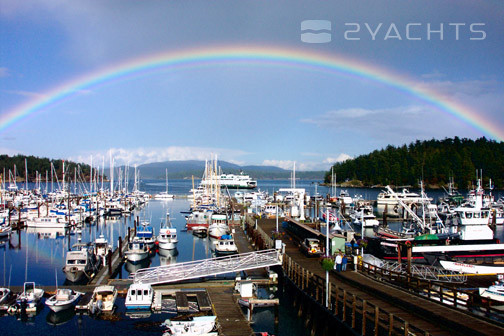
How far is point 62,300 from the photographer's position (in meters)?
31.1

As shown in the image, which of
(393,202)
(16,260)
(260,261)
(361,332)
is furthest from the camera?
(393,202)

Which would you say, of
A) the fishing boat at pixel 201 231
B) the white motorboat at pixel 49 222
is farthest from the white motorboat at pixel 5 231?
the fishing boat at pixel 201 231

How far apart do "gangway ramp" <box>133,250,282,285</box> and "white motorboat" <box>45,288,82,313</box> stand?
15.4 ft

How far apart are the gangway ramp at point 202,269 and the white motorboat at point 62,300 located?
4699 millimetres

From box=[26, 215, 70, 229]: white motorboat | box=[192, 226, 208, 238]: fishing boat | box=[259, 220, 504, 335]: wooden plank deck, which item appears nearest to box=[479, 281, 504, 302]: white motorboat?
box=[259, 220, 504, 335]: wooden plank deck

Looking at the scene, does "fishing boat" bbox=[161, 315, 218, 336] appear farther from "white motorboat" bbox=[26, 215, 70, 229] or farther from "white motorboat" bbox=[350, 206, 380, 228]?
"white motorboat" bbox=[350, 206, 380, 228]

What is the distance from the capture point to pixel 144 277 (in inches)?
1393

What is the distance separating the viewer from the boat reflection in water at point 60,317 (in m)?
30.5

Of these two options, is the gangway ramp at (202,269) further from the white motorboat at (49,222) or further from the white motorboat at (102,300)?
the white motorboat at (49,222)

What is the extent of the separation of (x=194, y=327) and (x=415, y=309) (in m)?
11.4

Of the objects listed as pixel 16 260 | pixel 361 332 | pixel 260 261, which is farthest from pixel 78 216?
pixel 361 332

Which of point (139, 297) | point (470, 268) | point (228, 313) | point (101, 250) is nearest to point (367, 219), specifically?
point (470, 268)

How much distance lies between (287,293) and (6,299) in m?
20.9

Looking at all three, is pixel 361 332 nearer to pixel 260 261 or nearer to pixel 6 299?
pixel 260 261
